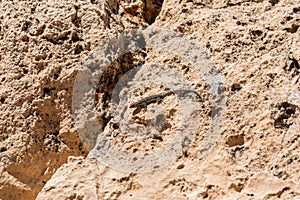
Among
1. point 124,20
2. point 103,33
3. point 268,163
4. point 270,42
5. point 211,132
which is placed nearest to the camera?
point 268,163

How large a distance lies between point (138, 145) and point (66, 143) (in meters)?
0.30

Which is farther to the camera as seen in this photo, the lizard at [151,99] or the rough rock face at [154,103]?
the lizard at [151,99]

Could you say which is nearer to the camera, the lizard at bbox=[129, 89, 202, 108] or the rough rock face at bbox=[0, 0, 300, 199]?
the rough rock face at bbox=[0, 0, 300, 199]

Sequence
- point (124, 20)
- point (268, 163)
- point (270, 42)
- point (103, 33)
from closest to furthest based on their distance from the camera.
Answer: point (268, 163)
point (270, 42)
point (103, 33)
point (124, 20)

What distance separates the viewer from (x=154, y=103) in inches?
69.2

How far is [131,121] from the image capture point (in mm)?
1738

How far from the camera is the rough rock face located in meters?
1.48

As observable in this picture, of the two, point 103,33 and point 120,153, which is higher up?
point 103,33

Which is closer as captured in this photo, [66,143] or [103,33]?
[66,143]

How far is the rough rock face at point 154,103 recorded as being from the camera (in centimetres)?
148

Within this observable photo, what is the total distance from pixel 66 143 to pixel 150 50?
20.0 inches

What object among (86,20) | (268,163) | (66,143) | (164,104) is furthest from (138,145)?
(86,20)

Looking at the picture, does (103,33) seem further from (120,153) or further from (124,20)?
(120,153)

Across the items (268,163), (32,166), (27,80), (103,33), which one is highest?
(103,33)
